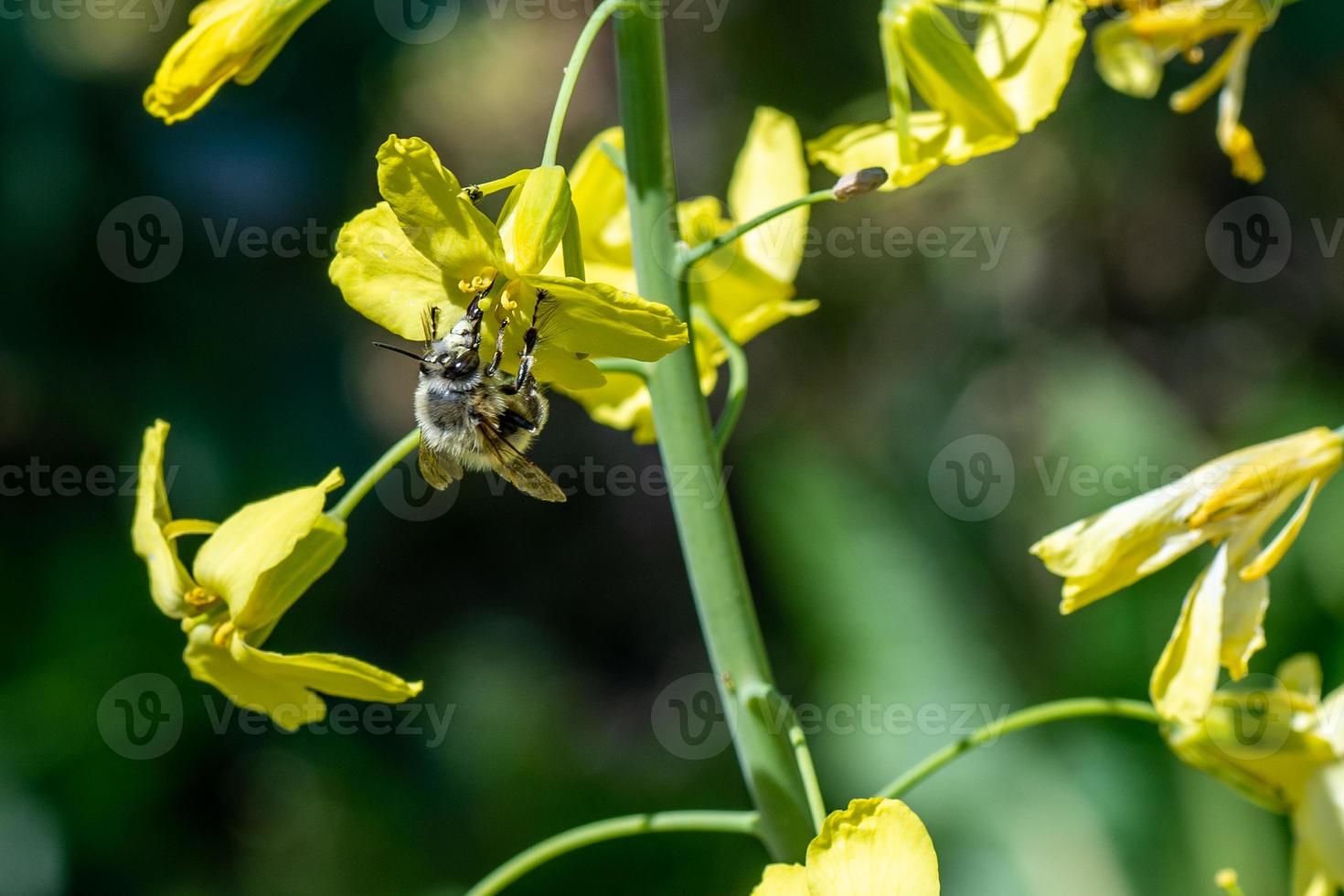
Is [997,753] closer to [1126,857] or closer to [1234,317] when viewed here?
[1126,857]

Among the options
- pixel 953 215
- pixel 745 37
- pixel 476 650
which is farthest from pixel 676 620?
pixel 745 37

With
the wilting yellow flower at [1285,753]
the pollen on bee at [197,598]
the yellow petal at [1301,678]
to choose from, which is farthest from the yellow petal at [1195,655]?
the pollen on bee at [197,598]

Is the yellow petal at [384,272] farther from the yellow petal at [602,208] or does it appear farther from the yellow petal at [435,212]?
the yellow petal at [602,208]

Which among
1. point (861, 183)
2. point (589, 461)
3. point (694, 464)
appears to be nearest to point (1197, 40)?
point (861, 183)

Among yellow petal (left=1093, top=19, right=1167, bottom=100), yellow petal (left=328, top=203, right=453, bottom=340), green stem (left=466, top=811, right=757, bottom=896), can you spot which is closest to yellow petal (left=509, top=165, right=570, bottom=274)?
yellow petal (left=328, top=203, right=453, bottom=340)

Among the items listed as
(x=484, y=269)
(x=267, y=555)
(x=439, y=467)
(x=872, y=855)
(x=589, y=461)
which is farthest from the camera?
(x=589, y=461)

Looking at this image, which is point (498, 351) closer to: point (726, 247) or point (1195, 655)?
point (726, 247)
